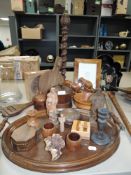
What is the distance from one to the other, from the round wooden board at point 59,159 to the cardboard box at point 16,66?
2.35ft

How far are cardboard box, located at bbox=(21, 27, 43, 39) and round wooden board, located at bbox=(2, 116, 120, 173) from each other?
2373mm

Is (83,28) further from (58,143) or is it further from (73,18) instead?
(58,143)

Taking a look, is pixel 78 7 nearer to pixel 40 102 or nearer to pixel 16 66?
pixel 16 66

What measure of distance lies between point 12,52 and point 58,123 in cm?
97

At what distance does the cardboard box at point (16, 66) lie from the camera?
51.4 inches

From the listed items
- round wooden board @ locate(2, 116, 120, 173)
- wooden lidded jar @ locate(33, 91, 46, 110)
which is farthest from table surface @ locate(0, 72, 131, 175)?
wooden lidded jar @ locate(33, 91, 46, 110)

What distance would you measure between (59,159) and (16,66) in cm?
90

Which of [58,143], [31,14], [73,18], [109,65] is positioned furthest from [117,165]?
[73,18]

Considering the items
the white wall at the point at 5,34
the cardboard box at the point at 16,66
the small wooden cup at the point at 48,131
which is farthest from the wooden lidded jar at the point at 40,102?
the white wall at the point at 5,34

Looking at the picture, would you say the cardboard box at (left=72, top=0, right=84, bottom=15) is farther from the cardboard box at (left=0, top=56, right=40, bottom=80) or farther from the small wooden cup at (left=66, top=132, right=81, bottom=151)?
the small wooden cup at (left=66, top=132, right=81, bottom=151)

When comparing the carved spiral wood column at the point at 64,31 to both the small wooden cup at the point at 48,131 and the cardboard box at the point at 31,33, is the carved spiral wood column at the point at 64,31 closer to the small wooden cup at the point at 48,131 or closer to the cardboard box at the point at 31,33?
the small wooden cup at the point at 48,131

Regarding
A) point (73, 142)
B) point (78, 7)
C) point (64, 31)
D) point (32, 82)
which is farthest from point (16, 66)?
point (78, 7)

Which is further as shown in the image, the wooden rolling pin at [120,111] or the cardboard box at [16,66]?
the cardboard box at [16,66]

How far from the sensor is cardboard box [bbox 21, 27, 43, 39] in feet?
9.11
